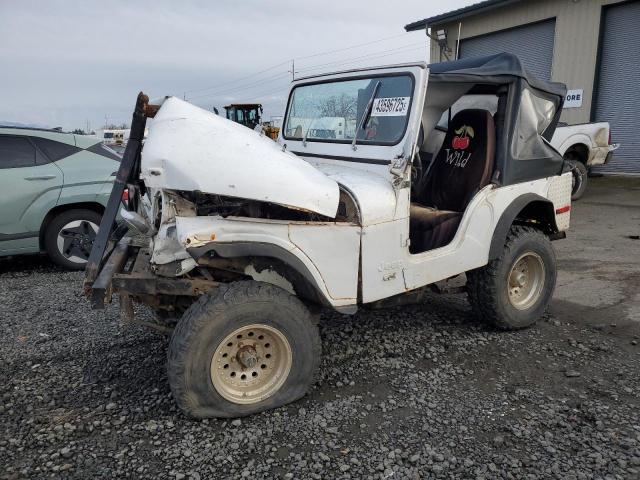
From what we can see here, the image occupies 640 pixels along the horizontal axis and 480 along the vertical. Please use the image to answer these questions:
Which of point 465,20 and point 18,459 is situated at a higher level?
point 465,20

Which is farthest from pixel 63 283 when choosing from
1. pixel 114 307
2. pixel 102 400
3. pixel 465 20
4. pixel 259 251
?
pixel 465 20

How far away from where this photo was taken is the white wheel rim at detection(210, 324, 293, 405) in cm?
286

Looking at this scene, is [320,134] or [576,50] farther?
[576,50]

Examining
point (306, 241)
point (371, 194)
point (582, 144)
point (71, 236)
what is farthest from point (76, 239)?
point (582, 144)

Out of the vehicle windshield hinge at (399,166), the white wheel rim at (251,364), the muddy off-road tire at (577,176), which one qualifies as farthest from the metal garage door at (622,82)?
the white wheel rim at (251,364)

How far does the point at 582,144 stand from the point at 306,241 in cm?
966

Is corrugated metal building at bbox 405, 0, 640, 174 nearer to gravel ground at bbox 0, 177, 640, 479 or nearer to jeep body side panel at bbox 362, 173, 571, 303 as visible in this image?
jeep body side panel at bbox 362, 173, 571, 303

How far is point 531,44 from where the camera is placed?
553 inches

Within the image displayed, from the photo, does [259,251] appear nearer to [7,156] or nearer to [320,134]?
[320,134]

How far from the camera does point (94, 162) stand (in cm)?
625

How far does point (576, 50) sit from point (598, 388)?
12017 millimetres

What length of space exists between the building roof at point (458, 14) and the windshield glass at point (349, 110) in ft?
38.3

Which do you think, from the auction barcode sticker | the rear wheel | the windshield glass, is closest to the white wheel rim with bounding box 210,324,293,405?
the windshield glass

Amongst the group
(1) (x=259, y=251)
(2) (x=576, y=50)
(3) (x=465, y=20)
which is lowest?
(1) (x=259, y=251)
